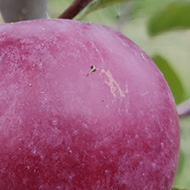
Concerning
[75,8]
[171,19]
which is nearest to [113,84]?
[75,8]

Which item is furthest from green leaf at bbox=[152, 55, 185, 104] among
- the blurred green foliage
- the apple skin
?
the apple skin

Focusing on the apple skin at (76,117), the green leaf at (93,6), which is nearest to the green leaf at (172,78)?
the green leaf at (93,6)

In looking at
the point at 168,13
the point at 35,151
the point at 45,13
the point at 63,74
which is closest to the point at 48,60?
the point at 63,74

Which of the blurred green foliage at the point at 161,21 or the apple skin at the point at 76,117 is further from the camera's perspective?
the blurred green foliage at the point at 161,21

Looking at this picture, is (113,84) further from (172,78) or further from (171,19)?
(172,78)

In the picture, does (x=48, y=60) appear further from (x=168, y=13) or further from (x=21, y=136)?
(x=168, y=13)

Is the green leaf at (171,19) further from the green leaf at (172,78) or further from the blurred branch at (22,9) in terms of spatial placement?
the blurred branch at (22,9)

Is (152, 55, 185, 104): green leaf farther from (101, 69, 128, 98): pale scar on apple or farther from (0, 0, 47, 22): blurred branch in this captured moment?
(101, 69, 128, 98): pale scar on apple
